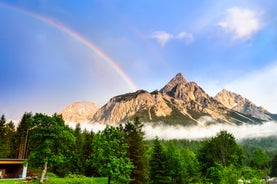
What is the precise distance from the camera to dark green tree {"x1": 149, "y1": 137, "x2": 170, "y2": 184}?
49.5m

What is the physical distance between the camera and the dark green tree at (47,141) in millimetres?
40750

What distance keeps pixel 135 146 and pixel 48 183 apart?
56.6ft

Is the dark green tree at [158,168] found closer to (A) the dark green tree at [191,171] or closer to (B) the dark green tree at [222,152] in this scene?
(B) the dark green tree at [222,152]

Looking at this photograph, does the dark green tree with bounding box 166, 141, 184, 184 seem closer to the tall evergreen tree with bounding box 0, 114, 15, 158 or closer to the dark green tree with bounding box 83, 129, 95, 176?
the dark green tree with bounding box 83, 129, 95, 176

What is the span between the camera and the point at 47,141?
132 ft

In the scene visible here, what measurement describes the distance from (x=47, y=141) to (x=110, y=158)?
483 inches

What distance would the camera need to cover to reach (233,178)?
17062mm

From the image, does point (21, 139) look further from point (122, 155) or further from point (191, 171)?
point (191, 171)

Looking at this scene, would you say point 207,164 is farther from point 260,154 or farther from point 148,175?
point 260,154

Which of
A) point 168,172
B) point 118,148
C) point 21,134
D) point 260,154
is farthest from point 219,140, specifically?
point 21,134

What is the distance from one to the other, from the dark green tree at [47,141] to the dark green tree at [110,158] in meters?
8.11

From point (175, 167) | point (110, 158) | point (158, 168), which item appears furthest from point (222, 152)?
point (110, 158)

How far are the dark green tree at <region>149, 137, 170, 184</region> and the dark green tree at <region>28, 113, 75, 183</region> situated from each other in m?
18.7

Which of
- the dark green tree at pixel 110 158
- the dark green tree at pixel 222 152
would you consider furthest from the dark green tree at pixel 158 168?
the dark green tree at pixel 110 158
